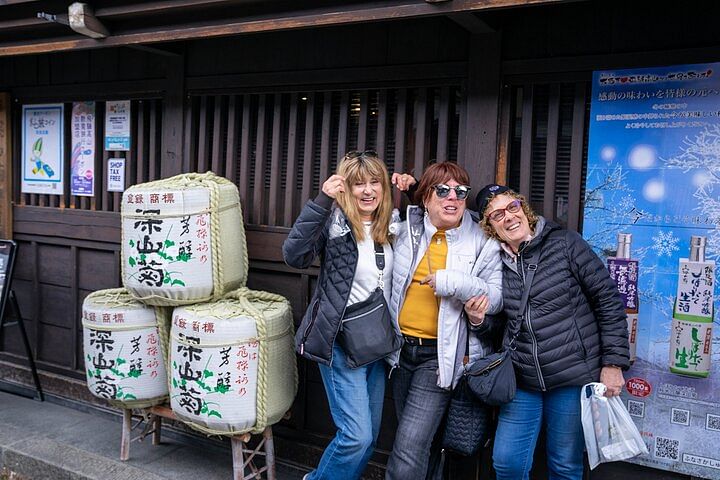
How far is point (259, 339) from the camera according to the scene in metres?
4.49

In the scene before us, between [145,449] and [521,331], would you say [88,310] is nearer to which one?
[145,449]

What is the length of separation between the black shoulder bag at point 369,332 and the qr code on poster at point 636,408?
1480 millimetres

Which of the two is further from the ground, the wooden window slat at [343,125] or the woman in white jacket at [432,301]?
the wooden window slat at [343,125]

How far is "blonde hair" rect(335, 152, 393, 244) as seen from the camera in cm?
404

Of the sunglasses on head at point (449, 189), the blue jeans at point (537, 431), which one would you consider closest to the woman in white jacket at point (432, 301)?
the sunglasses on head at point (449, 189)

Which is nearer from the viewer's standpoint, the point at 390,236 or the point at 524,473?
the point at 524,473

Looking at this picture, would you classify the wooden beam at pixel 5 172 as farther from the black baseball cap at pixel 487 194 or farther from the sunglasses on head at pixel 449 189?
the black baseball cap at pixel 487 194

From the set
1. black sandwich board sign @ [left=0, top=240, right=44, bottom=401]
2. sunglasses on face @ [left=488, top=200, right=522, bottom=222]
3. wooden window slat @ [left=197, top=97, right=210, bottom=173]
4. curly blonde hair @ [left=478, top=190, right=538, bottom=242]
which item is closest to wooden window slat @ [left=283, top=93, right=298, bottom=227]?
wooden window slat @ [left=197, top=97, right=210, bottom=173]

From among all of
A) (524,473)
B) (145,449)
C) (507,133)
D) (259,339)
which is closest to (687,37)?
(507,133)

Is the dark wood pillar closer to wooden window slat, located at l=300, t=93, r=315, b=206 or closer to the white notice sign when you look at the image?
wooden window slat, located at l=300, t=93, r=315, b=206

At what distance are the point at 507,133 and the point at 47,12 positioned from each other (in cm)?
371

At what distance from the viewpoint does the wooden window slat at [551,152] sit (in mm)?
4180

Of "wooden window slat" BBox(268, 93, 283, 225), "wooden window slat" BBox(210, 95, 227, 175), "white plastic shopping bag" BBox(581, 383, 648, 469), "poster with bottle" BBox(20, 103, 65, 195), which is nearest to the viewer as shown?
"white plastic shopping bag" BBox(581, 383, 648, 469)

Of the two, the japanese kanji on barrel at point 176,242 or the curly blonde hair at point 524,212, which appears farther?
the japanese kanji on barrel at point 176,242
